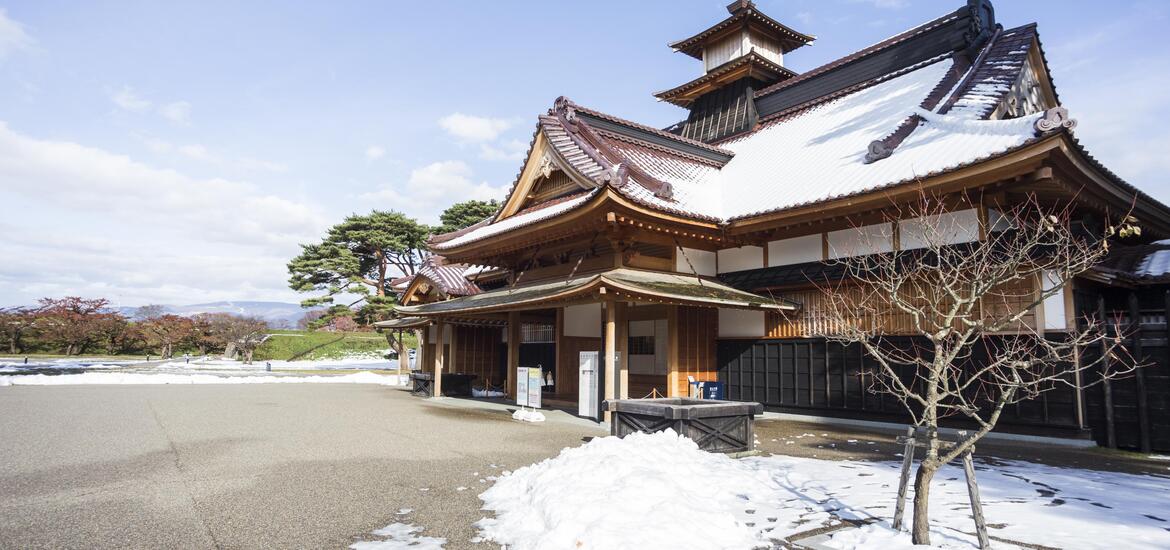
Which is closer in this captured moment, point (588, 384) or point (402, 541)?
point (402, 541)

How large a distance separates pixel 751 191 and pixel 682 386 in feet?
17.0

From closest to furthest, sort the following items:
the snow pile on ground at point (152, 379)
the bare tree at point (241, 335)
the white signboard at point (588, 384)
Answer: the white signboard at point (588, 384) < the snow pile on ground at point (152, 379) < the bare tree at point (241, 335)

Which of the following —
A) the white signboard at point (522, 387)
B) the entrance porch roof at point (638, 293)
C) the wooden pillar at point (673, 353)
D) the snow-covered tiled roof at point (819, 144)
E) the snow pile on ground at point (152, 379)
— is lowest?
the snow pile on ground at point (152, 379)

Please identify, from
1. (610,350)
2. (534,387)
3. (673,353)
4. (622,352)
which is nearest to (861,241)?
(673,353)

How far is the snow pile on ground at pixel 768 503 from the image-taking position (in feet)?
14.9

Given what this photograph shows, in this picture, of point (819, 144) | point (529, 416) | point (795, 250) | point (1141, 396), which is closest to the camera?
point (1141, 396)

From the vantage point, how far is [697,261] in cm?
Answer: 1427

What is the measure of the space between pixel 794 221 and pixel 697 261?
9.15 feet

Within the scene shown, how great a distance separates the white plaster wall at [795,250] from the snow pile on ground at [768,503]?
591cm

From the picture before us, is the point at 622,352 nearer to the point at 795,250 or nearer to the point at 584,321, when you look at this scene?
the point at 584,321

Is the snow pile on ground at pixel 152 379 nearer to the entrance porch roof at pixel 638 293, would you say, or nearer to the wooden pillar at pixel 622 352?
the entrance porch roof at pixel 638 293

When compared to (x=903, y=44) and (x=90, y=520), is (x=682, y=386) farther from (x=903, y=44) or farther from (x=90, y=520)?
(x=903, y=44)

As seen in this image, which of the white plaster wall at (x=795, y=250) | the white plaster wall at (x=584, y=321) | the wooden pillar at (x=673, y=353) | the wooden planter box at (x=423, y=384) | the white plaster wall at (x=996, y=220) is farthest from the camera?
the wooden planter box at (x=423, y=384)

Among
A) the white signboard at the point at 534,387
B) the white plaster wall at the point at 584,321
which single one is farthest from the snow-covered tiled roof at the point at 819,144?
the white signboard at the point at 534,387
